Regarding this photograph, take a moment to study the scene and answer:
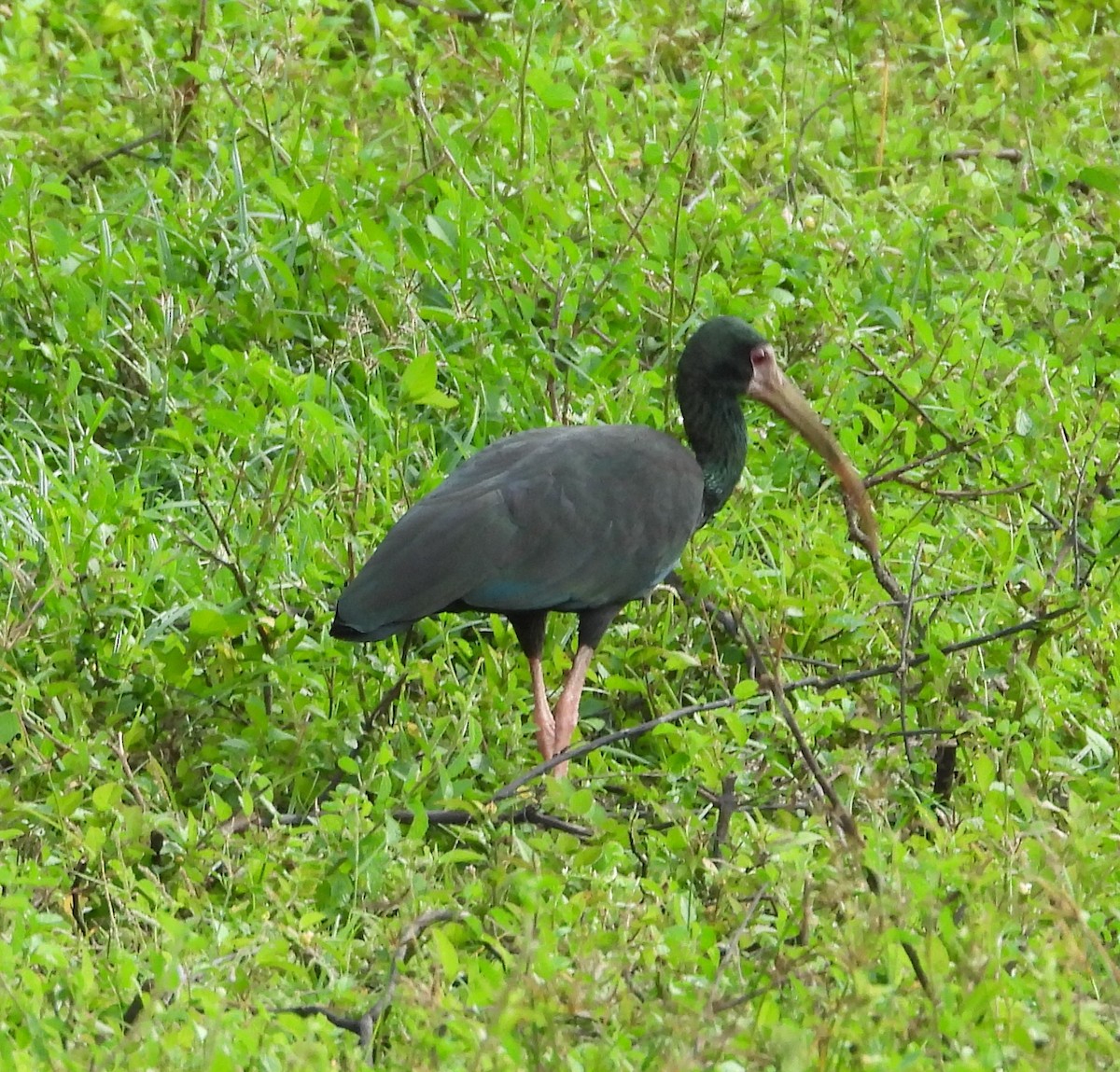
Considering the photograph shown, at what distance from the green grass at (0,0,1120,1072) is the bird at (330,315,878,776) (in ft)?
0.76

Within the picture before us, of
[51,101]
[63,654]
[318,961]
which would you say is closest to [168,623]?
[63,654]

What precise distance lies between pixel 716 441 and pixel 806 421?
0.39m

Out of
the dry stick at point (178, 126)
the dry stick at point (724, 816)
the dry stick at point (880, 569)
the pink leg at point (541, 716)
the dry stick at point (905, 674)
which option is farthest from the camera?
the dry stick at point (178, 126)

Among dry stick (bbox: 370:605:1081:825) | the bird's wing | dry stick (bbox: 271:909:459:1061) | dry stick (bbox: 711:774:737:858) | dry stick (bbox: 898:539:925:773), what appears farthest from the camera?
dry stick (bbox: 898:539:925:773)

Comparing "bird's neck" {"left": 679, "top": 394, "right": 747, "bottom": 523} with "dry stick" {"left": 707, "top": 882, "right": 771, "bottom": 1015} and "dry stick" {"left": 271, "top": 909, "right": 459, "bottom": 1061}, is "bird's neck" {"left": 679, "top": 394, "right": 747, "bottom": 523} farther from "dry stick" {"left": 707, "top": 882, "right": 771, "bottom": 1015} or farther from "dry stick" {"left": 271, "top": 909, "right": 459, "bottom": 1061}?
"dry stick" {"left": 271, "top": 909, "right": 459, "bottom": 1061}

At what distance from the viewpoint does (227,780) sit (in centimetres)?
450

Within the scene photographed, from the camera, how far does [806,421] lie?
5.58 meters

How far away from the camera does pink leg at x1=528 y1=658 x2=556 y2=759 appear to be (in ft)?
15.8

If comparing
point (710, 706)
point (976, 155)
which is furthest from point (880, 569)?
point (976, 155)

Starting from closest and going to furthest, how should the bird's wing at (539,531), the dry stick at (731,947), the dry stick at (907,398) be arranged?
1. the dry stick at (731,947)
2. the bird's wing at (539,531)
3. the dry stick at (907,398)

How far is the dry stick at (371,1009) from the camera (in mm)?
3338

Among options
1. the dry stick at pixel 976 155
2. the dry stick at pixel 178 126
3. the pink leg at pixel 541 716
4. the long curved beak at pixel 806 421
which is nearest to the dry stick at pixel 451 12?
the dry stick at pixel 178 126

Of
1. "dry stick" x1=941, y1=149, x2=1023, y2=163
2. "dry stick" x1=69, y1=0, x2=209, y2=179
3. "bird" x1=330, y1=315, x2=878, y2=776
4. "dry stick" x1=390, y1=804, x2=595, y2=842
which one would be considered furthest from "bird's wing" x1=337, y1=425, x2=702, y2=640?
"dry stick" x1=941, y1=149, x2=1023, y2=163

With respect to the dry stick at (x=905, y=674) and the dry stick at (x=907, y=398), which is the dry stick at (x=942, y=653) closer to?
the dry stick at (x=905, y=674)
